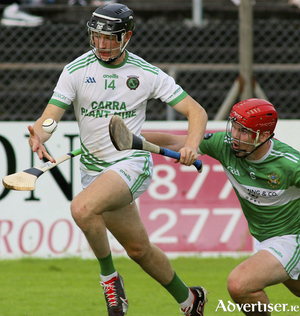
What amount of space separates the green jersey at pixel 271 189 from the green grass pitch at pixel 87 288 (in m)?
1.00

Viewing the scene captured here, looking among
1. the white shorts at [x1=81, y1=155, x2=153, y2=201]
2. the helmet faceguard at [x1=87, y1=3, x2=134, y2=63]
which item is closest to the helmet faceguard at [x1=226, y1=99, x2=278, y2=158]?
the white shorts at [x1=81, y1=155, x2=153, y2=201]

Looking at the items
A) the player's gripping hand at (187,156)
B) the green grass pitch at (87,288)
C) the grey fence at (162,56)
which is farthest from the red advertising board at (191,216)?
the player's gripping hand at (187,156)

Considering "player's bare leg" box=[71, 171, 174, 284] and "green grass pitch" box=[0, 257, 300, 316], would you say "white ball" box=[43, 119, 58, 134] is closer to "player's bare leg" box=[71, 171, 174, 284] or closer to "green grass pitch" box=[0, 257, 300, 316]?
"player's bare leg" box=[71, 171, 174, 284]

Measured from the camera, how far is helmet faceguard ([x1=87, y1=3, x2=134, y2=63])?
12.4 feet

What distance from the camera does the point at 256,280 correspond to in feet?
11.2

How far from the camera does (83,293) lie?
497cm

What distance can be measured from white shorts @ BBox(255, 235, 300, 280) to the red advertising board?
2.42m

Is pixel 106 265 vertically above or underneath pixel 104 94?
underneath

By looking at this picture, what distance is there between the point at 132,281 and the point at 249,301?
211 cm

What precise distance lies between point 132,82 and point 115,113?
0.25 meters

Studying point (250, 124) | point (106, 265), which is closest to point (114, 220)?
point (106, 265)

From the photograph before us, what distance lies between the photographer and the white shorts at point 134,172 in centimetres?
379

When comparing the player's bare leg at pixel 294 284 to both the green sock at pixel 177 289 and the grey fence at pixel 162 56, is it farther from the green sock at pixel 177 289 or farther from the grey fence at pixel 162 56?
the grey fence at pixel 162 56

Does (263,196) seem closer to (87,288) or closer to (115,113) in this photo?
(115,113)
